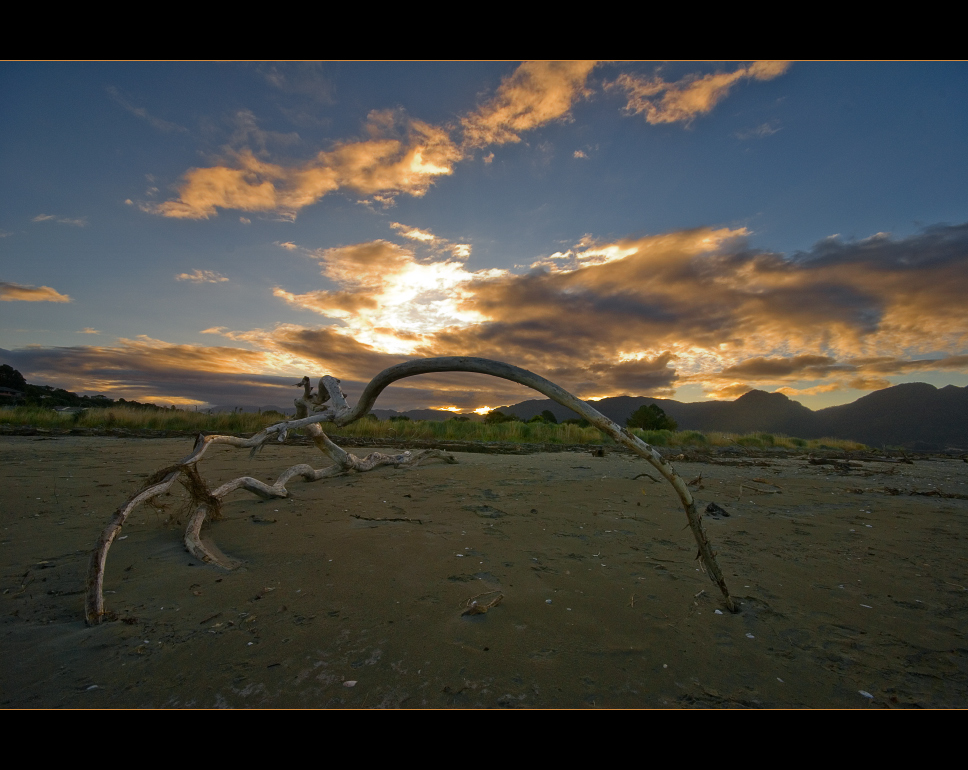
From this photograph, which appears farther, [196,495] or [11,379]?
[11,379]

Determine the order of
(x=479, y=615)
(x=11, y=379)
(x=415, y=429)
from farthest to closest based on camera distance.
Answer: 1. (x=11, y=379)
2. (x=415, y=429)
3. (x=479, y=615)

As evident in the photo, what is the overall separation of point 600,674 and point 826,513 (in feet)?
17.7

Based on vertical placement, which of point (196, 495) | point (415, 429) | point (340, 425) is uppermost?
point (340, 425)

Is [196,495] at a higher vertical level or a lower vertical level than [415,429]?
lower

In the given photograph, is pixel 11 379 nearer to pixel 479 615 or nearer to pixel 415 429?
pixel 415 429

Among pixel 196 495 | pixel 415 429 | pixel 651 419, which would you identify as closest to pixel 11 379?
pixel 415 429

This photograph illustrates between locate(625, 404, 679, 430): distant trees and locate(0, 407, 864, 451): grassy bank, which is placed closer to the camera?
locate(0, 407, 864, 451): grassy bank

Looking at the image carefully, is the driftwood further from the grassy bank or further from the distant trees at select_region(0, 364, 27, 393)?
the distant trees at select_region(0, 364, 27, 393)

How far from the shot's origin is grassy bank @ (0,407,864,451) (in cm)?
1769

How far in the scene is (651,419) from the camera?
91.2 ft

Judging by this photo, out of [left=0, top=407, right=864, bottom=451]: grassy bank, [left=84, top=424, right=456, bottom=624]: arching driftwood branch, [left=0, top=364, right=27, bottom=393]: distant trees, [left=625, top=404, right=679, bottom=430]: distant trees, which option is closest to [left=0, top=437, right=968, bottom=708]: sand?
[left=84, top=424, right=456, bottom=624]: arching driftwood branch

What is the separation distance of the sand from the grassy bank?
13.2 meters

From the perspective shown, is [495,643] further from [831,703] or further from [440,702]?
[831,703]

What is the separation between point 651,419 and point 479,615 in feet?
90.5
